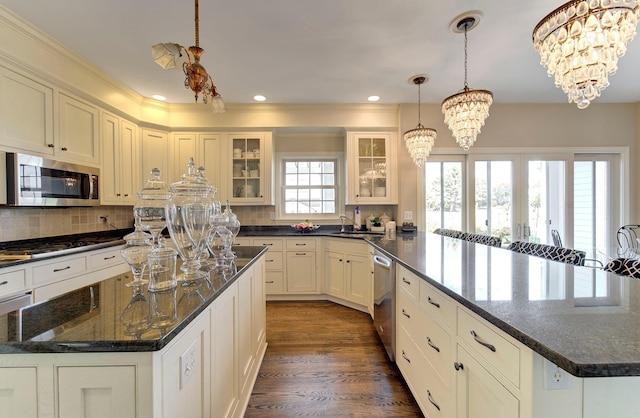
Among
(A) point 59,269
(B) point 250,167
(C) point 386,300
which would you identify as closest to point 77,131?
(A) point 59,269

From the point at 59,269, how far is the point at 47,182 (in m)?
0.84

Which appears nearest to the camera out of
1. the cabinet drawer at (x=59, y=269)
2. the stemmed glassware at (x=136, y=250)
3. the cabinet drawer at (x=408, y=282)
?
the stemmed glassware at (x=136, y=250)

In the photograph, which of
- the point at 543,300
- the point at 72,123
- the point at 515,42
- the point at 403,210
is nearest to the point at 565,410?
the point at 543,300

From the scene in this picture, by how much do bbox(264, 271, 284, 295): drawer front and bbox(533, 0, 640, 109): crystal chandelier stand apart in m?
3.30

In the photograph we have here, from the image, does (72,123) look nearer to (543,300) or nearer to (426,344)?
(426,344)

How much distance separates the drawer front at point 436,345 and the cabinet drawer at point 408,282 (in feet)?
0.39

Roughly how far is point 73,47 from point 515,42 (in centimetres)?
413

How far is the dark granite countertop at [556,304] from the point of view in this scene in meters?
0.60

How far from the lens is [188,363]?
85 centimetres

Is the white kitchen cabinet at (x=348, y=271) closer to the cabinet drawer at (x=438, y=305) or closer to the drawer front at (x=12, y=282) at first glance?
the cabinet drawer at (x=438, y=305)

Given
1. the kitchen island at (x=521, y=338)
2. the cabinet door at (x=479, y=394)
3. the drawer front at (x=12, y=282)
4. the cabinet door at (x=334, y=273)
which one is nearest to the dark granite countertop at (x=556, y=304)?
the kitchen island at (x=521, y=338)

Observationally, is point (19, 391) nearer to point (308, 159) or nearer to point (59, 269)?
point (59, 269)

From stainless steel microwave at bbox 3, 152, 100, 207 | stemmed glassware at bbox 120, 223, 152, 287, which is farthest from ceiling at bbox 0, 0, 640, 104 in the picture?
stemmed glassware at bbox 120, 223, 152, 287

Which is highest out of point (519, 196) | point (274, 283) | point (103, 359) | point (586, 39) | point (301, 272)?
point (586, 39)
